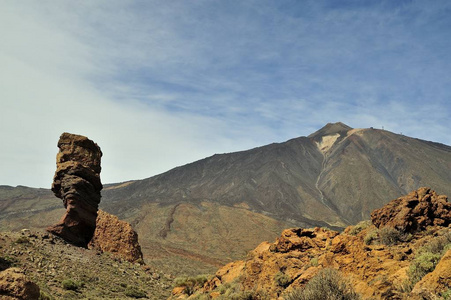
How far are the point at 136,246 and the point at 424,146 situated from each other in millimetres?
169631

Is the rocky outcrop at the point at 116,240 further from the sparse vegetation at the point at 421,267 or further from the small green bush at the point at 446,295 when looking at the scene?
the small green bush at the point at 446,295

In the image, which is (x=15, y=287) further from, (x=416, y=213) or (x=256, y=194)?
(x=256, y=194)

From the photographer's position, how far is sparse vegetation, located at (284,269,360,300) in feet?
22.6

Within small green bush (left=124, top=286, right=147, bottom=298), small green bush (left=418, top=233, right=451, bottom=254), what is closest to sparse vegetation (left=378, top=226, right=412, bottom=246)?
small green bush (left=418, top=233, right=451, bottom=254)

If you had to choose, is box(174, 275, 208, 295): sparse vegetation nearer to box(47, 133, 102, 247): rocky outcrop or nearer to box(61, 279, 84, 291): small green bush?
box(61, 279, 84, 291): small green bush

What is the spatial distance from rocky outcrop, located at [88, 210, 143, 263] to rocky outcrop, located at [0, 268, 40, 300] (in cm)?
1912

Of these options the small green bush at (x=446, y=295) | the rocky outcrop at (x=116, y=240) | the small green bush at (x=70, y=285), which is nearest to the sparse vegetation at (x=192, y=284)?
the small green bush at (x=70, y=285)

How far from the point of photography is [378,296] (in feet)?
24.2

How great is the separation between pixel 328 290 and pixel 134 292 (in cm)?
1532

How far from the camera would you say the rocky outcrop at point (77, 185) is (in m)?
23.9

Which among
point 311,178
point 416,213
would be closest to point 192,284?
point 416,213

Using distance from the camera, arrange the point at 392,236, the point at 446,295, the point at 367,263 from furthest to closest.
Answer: the point at 392,236 → the point at 367,263 → the point at 446,295

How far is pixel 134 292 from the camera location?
1958 cm

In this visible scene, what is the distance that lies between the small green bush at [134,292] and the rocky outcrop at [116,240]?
25.0 feet
